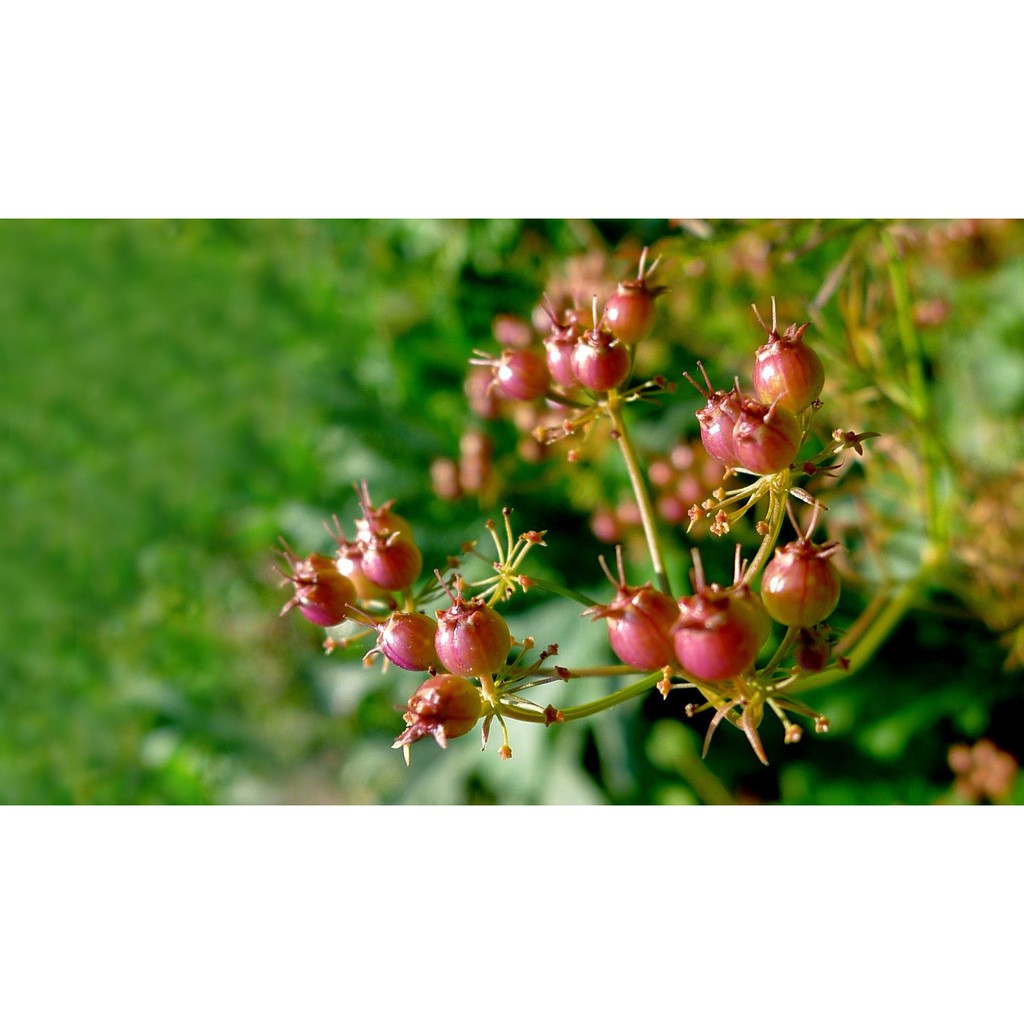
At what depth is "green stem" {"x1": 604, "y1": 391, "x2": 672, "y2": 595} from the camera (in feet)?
3.47

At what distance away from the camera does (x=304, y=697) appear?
11.7ft

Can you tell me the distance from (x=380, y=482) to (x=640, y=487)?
5.11ft

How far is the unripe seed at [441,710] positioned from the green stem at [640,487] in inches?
9.1

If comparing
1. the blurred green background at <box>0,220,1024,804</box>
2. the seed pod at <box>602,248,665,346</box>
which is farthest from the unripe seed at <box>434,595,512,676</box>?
the blurred green background at <box>0,220,1024,804</box>

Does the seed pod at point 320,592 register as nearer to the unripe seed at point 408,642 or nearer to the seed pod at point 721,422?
the unripe seed at point 408,642

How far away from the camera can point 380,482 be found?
8.56 feet

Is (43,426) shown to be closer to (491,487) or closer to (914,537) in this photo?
(491,487)

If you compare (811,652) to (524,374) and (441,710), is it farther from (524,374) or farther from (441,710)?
(524,374)

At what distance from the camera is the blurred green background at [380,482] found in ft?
6.40

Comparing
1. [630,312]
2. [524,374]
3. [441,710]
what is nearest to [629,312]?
[630,312]

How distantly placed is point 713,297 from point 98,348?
285cm

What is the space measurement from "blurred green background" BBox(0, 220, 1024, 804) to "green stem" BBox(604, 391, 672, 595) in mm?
452

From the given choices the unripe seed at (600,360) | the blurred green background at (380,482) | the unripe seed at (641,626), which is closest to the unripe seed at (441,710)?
the unripe seed at (641,626)

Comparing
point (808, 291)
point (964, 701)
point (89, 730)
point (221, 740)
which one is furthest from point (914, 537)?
point (89, 730)
